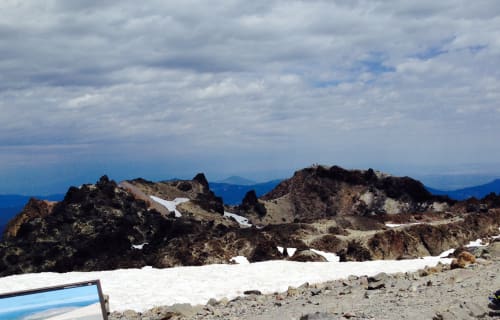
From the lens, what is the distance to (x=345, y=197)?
67.8 metres

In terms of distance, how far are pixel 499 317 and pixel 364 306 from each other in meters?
2.95

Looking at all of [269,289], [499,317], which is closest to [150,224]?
[269,289]

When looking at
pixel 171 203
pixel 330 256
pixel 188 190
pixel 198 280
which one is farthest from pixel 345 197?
pixel 198 280

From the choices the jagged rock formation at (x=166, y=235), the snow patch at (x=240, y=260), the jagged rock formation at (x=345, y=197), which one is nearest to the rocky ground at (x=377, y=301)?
the snow patch at (x=240, y=260)

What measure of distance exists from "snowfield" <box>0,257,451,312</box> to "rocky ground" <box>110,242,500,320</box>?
1360 millimetres

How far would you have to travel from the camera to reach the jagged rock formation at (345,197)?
210ft

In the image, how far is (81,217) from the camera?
1368 inches

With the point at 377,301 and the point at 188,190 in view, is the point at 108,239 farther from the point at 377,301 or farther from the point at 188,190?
the point at 188,190

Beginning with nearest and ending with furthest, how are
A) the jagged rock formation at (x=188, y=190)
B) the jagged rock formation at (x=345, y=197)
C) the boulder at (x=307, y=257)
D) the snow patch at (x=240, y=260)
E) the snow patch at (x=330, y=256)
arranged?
the boulder at (x=307, y=257), the snow patch at (x=240, y=260), the snow patch at (x=330, y=256), the jagged rock formation at (x=188, y=190), the jagged rock formation at (x=345, y=197)

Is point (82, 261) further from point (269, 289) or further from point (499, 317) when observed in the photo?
point (499, 317)

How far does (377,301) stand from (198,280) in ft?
30.5

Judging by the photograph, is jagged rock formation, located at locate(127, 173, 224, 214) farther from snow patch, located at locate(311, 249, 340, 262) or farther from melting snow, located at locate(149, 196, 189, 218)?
snow patch, located at locate(311, 249, 340, 262)

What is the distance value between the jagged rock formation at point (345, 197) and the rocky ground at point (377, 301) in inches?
1764

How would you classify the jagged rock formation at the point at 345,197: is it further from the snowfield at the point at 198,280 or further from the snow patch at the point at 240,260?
the snowfield at the point at 198,280
